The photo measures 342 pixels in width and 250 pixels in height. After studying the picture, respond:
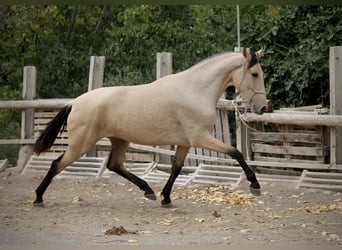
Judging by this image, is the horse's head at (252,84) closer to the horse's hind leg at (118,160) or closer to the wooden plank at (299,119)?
the wooden plank at (299,119)

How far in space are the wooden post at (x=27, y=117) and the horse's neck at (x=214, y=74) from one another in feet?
13.4

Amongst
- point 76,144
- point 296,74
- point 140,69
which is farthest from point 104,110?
point 140,69

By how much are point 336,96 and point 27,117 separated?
488 cm

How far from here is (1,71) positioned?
12.1 meters

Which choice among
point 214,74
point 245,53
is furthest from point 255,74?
point 214,74

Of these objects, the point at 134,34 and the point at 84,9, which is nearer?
the point at 134,34

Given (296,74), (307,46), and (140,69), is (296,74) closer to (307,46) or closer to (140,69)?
(307,46)

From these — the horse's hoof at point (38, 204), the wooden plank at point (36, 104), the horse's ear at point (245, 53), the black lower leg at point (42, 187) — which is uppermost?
the horse's ear at point (245, 53)

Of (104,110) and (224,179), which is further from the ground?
(104,110)

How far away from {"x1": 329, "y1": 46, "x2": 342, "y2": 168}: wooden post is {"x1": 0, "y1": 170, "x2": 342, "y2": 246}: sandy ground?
426 mm

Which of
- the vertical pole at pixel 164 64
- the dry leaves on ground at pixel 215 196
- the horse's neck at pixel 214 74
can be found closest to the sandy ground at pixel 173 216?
the dry leaves on ground at pixel 215 196

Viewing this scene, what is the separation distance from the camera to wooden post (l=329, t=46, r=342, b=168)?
274 inches

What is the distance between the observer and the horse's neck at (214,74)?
20.7ft

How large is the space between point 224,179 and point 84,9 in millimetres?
6735
